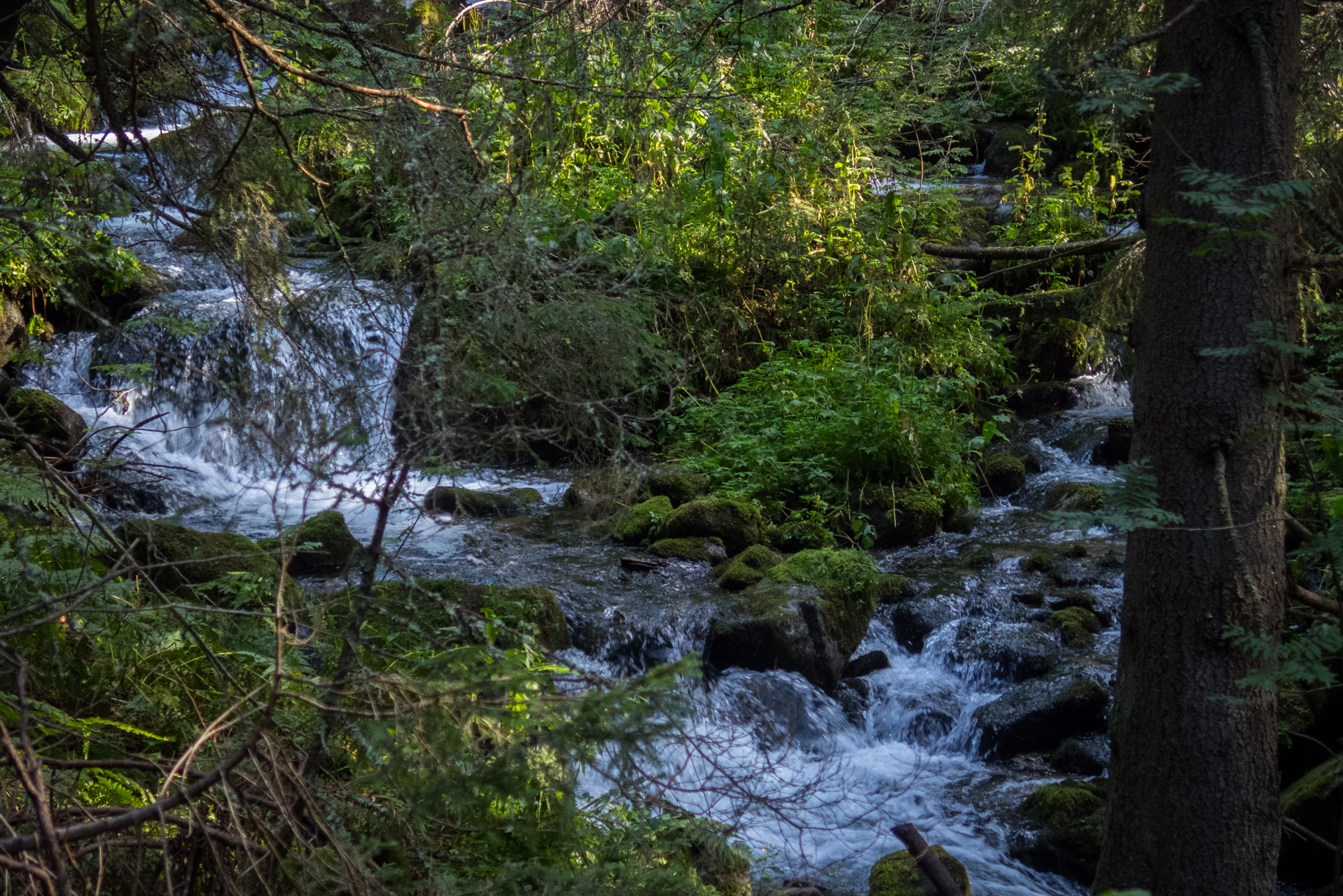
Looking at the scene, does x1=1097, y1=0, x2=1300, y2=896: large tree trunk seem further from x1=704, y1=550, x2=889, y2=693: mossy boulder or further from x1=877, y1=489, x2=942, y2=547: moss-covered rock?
x1=877, y1=489, x2=942, y2=547: moss-covered rock

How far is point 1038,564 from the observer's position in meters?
7.93

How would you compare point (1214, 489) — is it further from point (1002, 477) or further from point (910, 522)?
point (1002, 477)

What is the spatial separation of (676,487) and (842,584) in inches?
95.8

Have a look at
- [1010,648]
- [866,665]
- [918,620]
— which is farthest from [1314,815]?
[918,620]

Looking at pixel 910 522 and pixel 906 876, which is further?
pixel 910 522

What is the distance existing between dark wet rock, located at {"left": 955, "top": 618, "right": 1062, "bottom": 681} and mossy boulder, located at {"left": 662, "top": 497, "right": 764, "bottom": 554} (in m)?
2.12

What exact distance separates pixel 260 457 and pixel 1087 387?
463 inches

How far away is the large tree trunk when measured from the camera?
10.8 ft

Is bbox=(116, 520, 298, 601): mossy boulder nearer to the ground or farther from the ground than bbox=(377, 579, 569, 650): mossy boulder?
farther from the ground

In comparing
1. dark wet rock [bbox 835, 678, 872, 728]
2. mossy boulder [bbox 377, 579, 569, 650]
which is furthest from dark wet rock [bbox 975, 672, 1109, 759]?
mossy boulder [bbox 377, 579, 569, 650]

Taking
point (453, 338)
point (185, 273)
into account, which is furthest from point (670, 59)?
point (185, 273)

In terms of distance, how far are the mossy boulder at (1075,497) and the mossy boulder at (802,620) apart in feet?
8.49

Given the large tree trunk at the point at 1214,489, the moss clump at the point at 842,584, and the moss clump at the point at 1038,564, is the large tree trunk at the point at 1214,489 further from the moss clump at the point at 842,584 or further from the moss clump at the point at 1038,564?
the moss clump at the point at 1038,564

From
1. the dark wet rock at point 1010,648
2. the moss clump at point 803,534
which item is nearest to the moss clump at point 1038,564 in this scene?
the dark wet rock at point 1010,648
